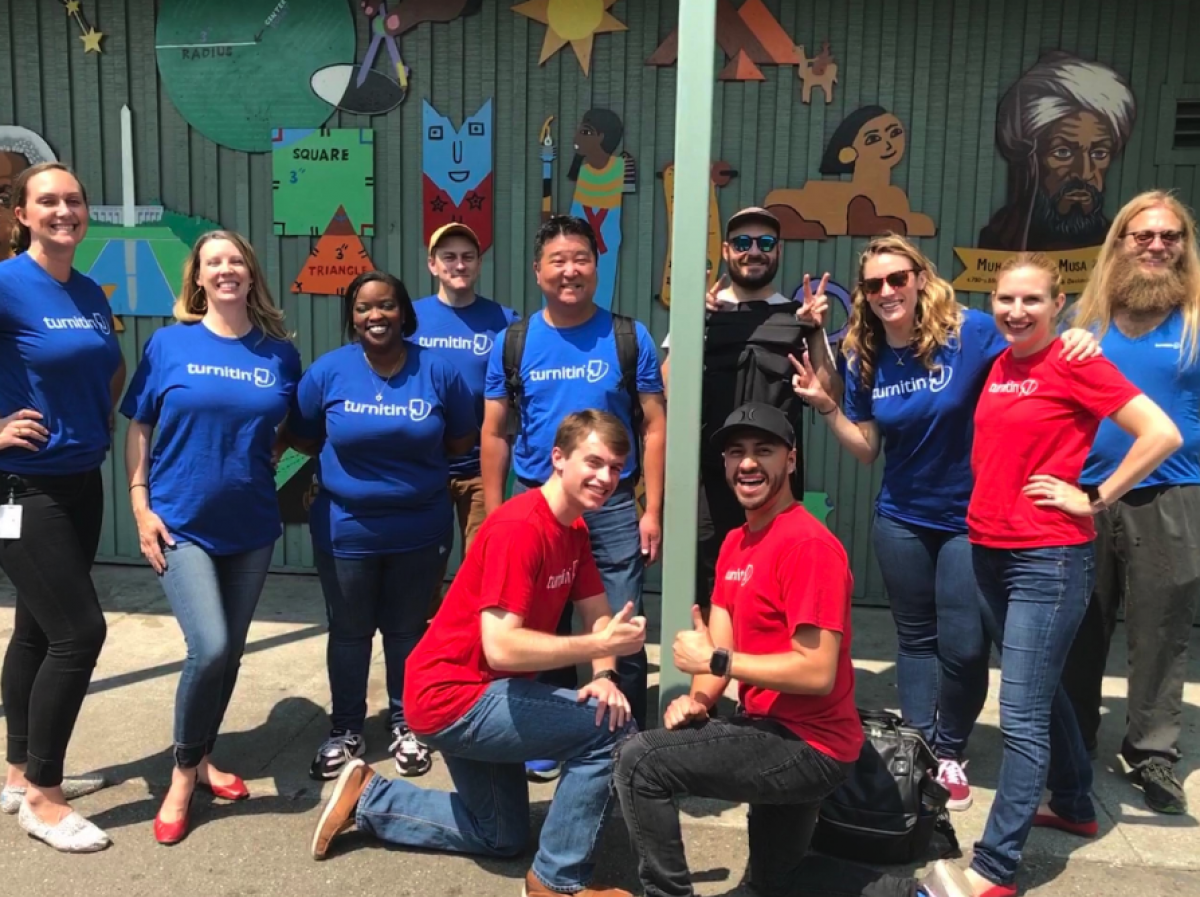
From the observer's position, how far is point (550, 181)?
217 inches

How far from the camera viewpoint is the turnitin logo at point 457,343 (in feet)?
13.6

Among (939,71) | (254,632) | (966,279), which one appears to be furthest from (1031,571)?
(254,632)

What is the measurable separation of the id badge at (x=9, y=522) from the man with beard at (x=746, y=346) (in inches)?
85.9

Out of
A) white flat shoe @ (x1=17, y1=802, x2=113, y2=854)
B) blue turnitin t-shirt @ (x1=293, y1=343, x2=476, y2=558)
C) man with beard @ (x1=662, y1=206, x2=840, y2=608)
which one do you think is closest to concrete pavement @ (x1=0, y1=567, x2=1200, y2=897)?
white flat shoe @ (x1=17, y1=802, x2=113, y2=854)

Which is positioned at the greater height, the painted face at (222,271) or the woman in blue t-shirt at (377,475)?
Answer: the painted face at (222,271)

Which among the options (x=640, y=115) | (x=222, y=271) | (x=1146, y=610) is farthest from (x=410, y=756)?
(x=640, y=115)

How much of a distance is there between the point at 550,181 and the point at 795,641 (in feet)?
11.9

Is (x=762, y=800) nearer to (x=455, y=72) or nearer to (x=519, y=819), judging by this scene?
(x=519, y=819)

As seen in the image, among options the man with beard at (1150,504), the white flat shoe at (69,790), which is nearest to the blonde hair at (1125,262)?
the man with beard at (1150,504)

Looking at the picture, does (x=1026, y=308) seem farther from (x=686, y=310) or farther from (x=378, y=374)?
(x=378, y=374)

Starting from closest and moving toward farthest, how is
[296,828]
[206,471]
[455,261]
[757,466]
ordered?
1. [757,466]
2. [206,471]
3. [296,828]
4. [455,261]

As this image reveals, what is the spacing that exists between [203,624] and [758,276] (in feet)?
7.33

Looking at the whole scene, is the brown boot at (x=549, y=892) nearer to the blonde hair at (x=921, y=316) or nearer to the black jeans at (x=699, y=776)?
the black jeans at (x=699, y=776)

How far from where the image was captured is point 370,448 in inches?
137
